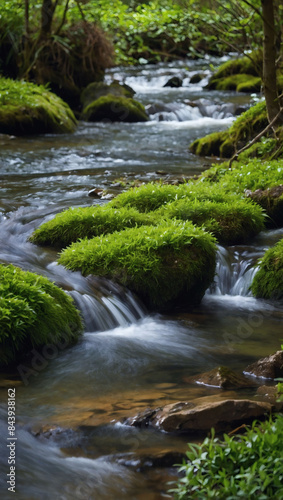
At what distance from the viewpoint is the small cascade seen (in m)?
7.09

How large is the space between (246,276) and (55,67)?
1291cm

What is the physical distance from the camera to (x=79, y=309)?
602 cm

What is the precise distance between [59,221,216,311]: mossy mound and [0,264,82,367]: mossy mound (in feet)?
3.08

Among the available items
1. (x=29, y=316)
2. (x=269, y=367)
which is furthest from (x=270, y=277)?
(x=29, y=316)

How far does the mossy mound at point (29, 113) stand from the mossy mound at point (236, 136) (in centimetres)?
343

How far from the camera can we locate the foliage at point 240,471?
2903mm

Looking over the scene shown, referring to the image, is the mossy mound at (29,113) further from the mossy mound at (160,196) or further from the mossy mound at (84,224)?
the mossy mound at (84,224)

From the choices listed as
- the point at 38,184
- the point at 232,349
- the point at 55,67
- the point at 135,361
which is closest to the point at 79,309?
the point at 135,361

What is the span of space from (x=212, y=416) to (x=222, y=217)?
4179 mm

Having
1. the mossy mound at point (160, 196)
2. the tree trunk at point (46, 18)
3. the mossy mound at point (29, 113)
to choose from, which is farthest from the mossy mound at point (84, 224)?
the tree trunk at point (46, 18)

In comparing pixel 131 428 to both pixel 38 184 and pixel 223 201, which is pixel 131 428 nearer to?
pixel 223 201

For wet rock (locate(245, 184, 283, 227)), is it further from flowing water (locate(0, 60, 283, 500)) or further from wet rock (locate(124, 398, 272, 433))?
wet rock (locate(124, 398, 272, 433))

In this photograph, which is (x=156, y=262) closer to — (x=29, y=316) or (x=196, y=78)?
(x=29, y=316)

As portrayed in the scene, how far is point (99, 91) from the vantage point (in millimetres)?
18047
